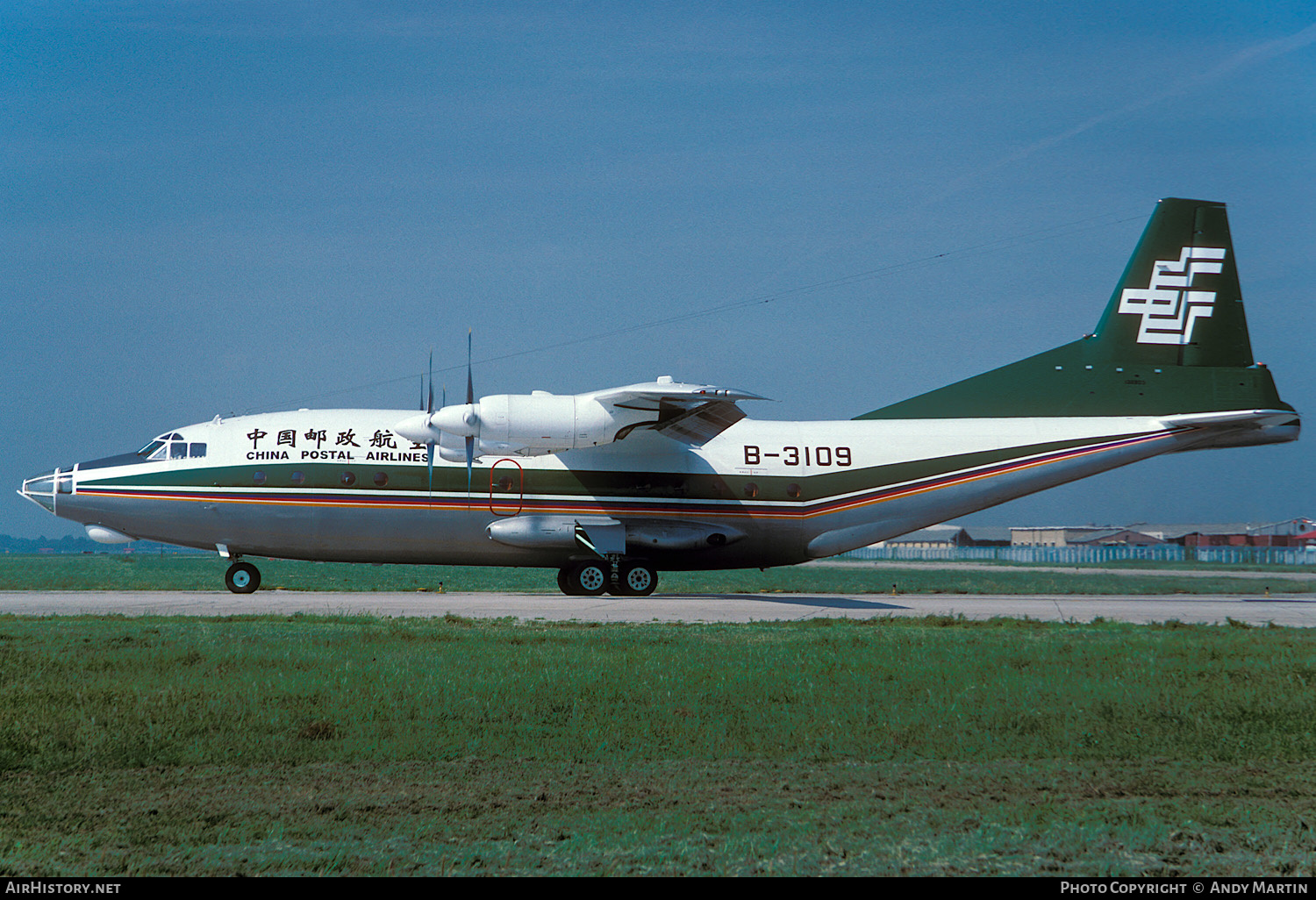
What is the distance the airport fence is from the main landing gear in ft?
86.4

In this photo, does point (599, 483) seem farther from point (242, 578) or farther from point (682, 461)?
point (242, 578)

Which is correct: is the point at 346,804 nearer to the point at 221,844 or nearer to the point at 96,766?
the point at 221,844

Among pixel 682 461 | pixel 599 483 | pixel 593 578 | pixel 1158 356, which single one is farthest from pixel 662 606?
pixel 1158 356

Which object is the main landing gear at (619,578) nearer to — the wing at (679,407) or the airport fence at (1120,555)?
the wing at (679,407)

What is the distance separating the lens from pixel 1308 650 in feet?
47.2

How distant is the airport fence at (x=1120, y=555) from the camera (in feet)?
189

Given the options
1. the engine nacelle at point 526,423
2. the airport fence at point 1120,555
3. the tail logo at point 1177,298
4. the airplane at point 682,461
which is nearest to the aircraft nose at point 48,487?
the airplane at point 682,461

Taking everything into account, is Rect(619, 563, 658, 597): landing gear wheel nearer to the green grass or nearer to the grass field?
the green grass

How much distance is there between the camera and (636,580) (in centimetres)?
2581

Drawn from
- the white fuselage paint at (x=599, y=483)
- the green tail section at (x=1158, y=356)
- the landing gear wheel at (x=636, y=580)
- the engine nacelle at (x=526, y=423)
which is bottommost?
the landing gear wheel at (x=636, y=580)

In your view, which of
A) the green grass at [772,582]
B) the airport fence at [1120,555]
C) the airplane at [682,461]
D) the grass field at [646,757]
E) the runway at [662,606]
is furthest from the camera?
the airport fence at [1120,555]

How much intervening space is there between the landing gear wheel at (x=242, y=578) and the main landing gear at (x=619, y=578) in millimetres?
8346

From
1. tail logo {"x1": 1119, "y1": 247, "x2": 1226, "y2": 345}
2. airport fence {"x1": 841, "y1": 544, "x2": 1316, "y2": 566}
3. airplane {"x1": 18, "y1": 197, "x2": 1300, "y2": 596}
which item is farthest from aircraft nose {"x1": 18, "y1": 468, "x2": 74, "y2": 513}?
airport fence {"x1": 841, "y1": 544, "x2": 1316, "y2": 566}

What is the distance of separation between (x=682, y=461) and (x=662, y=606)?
457cm
